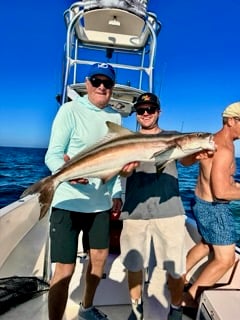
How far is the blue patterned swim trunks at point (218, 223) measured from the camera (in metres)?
2.99

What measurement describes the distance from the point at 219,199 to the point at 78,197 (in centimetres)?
124

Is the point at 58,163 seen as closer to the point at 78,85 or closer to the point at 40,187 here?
the point at 40,187

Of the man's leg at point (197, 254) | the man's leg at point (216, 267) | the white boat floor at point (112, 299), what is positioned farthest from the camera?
the man's leg at point (197, 254)

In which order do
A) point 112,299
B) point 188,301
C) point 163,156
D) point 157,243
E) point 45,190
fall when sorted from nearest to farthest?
point 45,190, point 163,156, point 157,243, point 188,301, point 112,299

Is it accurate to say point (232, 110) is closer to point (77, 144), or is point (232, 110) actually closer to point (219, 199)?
point (219, 199)

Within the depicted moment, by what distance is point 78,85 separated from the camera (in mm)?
5324

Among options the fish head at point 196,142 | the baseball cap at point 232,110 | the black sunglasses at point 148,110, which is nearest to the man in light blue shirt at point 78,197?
the black sunglasses at point 148,110

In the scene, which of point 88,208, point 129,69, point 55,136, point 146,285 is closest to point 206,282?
point 146,285

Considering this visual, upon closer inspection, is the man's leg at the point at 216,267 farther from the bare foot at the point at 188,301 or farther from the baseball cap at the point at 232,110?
the baseball cap at the point at 232,110

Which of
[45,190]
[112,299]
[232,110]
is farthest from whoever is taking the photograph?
[112,299]

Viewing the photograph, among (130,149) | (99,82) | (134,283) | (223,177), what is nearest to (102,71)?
(99,82)

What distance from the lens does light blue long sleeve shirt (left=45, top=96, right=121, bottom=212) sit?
2561 millimetres

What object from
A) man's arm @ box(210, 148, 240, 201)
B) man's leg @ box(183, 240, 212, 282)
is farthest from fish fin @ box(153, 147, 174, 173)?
man's leg @ box(183, 240, 212, 282)

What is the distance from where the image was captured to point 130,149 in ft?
8.11
